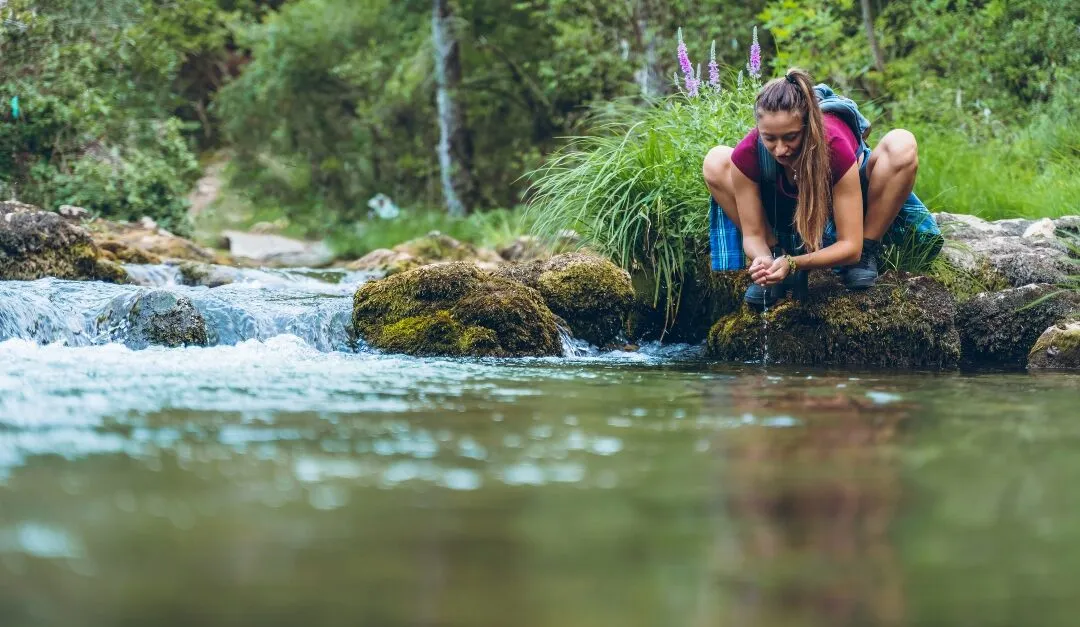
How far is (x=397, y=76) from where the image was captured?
16.7m

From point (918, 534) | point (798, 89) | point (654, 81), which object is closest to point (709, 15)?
point (654, 81)

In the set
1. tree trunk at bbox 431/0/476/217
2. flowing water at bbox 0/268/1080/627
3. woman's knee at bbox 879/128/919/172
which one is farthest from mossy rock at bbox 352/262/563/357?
tree trunk at bbox 431/0/476/217

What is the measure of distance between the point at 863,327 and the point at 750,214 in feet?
2.73

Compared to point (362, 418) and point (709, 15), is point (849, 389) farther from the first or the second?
point (709, 15)

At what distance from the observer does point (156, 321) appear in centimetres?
566

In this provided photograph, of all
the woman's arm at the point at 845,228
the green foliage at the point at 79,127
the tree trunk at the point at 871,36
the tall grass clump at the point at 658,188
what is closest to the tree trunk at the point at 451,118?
the green foliage at the point at 79,127

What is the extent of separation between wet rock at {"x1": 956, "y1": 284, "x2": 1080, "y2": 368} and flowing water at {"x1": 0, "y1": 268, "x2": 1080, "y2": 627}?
150 centimetres

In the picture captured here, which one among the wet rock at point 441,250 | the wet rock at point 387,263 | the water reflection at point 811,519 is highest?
the wet rock at point 441,250

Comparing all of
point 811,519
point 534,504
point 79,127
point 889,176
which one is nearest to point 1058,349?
point 889,176

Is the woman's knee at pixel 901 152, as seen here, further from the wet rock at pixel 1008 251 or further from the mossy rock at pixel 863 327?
the wet rock at pixel 1008 251

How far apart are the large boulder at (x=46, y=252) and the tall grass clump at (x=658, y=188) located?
11.3 feet

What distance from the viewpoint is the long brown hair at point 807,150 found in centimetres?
422

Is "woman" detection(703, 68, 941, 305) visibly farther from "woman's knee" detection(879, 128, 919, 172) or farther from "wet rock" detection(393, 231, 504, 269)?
"wet rock" detection(393, 231, 504, 269)

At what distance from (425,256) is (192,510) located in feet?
32.1
